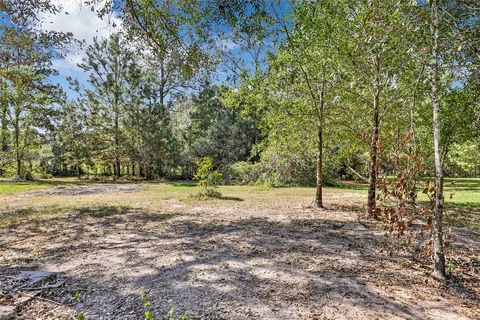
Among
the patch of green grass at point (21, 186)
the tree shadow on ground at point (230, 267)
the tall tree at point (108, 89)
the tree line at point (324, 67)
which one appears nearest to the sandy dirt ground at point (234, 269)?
the tree shadow on ground at point (230, 267)

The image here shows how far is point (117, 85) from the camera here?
21.7 meters

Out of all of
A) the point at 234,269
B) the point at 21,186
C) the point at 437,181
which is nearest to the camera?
the point at 437,181

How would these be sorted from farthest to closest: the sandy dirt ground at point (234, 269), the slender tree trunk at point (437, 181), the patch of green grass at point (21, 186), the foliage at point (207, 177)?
1. the patch of green grass at point (21, 186)
2. the foliage at point (207, 177)
3. the slender tree trunk at point (437, 181)
4. the sandy dirt ground at point (234, 269)

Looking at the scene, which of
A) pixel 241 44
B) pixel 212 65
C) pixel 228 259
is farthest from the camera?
pixel 241 44

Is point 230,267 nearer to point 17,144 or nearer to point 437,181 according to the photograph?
point 437,181

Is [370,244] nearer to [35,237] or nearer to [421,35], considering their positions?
[421,35]

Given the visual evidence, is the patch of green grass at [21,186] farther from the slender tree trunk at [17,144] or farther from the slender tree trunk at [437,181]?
the slender tree trunk at [437,181]

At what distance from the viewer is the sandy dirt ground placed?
3.10 meters

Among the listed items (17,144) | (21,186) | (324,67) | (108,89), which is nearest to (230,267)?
(324,67)

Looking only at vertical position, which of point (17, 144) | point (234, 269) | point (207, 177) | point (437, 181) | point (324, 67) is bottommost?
point (234, 269)

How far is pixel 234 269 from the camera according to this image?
13.6 feet

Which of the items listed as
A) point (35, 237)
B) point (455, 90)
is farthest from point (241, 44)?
point (35, 237)

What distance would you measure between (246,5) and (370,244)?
16.2 ft

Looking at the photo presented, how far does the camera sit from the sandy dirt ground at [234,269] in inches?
122
